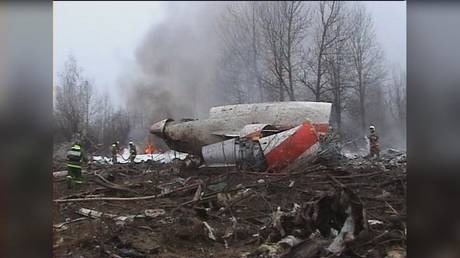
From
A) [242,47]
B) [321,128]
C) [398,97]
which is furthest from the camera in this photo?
[242,47]

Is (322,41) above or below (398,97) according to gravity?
above

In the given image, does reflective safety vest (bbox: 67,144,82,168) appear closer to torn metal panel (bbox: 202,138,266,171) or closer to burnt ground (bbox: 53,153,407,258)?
burnt ground (bbox: 53,153,407,258)

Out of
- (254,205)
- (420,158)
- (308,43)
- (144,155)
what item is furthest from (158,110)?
(420,158)

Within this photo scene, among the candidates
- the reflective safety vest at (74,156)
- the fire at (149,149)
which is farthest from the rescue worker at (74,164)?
the fire at (149,149)

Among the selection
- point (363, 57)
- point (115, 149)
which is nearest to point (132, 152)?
point (115, 149)

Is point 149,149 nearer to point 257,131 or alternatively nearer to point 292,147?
point 257,131

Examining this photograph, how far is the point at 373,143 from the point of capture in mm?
2258

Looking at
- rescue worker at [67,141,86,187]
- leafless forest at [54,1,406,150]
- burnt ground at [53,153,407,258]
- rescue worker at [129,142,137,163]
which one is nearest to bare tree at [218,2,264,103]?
leafless forest at [54,1,406,150]

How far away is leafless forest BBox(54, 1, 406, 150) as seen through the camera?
224cm

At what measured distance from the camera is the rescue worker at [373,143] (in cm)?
224

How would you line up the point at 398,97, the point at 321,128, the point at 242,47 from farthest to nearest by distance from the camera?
the point at 242,47, the point at 321,128, the point at 398,97

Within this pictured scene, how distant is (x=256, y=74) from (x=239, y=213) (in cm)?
72

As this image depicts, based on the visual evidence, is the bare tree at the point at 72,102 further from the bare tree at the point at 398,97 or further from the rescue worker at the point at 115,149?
the bare tree at the point at 398,97

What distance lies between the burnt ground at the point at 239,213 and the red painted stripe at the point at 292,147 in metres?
0.07
